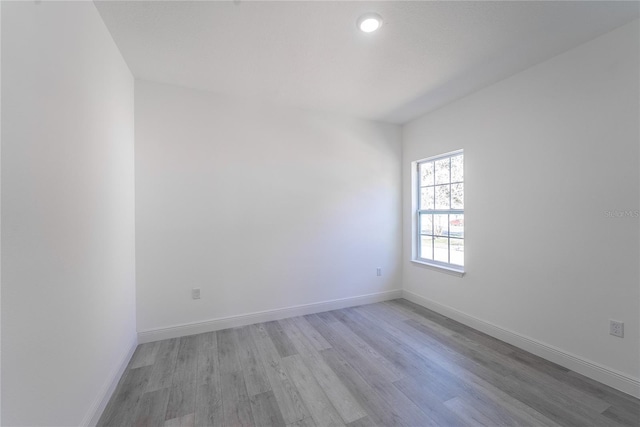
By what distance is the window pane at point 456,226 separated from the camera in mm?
3070

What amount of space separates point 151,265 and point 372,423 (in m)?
2.40

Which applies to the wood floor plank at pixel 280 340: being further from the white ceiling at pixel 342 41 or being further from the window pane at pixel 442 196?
the white ceiling at pixel 342 41

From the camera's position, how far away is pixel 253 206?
2.98 meters

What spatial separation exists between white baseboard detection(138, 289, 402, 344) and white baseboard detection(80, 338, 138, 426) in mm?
323

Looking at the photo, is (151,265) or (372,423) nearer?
(372,423)

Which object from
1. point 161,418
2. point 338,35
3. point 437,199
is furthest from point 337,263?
point 338,35

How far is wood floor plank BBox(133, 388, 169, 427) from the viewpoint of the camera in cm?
157

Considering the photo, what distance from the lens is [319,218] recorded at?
132 inches

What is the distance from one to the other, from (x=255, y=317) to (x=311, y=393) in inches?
53.0

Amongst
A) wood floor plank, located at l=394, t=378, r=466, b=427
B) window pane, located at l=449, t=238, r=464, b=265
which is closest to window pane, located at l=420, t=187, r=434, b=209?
window pane, located at l=449, t=238, r=464, b=265

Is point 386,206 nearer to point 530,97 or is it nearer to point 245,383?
point 530,97

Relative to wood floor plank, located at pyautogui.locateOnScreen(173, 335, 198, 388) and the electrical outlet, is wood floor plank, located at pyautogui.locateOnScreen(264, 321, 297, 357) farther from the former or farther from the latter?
the electrical outlet

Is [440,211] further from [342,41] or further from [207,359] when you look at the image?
[207,359]

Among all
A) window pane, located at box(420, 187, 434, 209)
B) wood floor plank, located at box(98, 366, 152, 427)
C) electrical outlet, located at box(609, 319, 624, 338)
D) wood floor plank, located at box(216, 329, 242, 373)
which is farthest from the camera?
window pane, located at box(420, 187, 434, 209)
